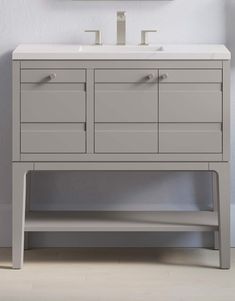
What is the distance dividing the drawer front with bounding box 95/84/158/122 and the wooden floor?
0.66 meters

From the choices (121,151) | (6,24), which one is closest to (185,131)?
(121,151)

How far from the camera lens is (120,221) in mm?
3904

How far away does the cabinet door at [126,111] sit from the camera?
3715 millimetres

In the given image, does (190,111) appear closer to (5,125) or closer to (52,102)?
(52,102)

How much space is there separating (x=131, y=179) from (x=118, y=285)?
2.61ft

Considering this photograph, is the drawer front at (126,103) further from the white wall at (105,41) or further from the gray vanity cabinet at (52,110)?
the white wall at (105,41)

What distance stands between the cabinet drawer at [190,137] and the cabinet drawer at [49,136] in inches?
14.0

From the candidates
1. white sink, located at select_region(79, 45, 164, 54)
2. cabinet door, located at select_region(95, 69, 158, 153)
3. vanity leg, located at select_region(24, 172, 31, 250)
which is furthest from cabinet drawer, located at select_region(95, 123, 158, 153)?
vanity leg, located at select_region(24, 172, 31, 250)

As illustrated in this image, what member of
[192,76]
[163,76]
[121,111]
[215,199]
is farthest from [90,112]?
[215,199]

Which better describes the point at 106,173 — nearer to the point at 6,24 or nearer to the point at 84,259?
the point at 84,259

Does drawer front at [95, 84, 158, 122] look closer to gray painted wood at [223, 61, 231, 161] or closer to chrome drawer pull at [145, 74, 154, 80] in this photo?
chrome drawer pull at [145, 74, 154, 80]

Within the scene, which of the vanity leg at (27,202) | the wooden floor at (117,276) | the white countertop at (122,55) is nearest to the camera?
the wooden floor at (117,276)

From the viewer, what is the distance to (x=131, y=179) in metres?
4.21

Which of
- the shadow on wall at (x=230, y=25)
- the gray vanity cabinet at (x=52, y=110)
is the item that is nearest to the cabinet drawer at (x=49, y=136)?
the gray vanity cabinet at (x=52, y=110)
